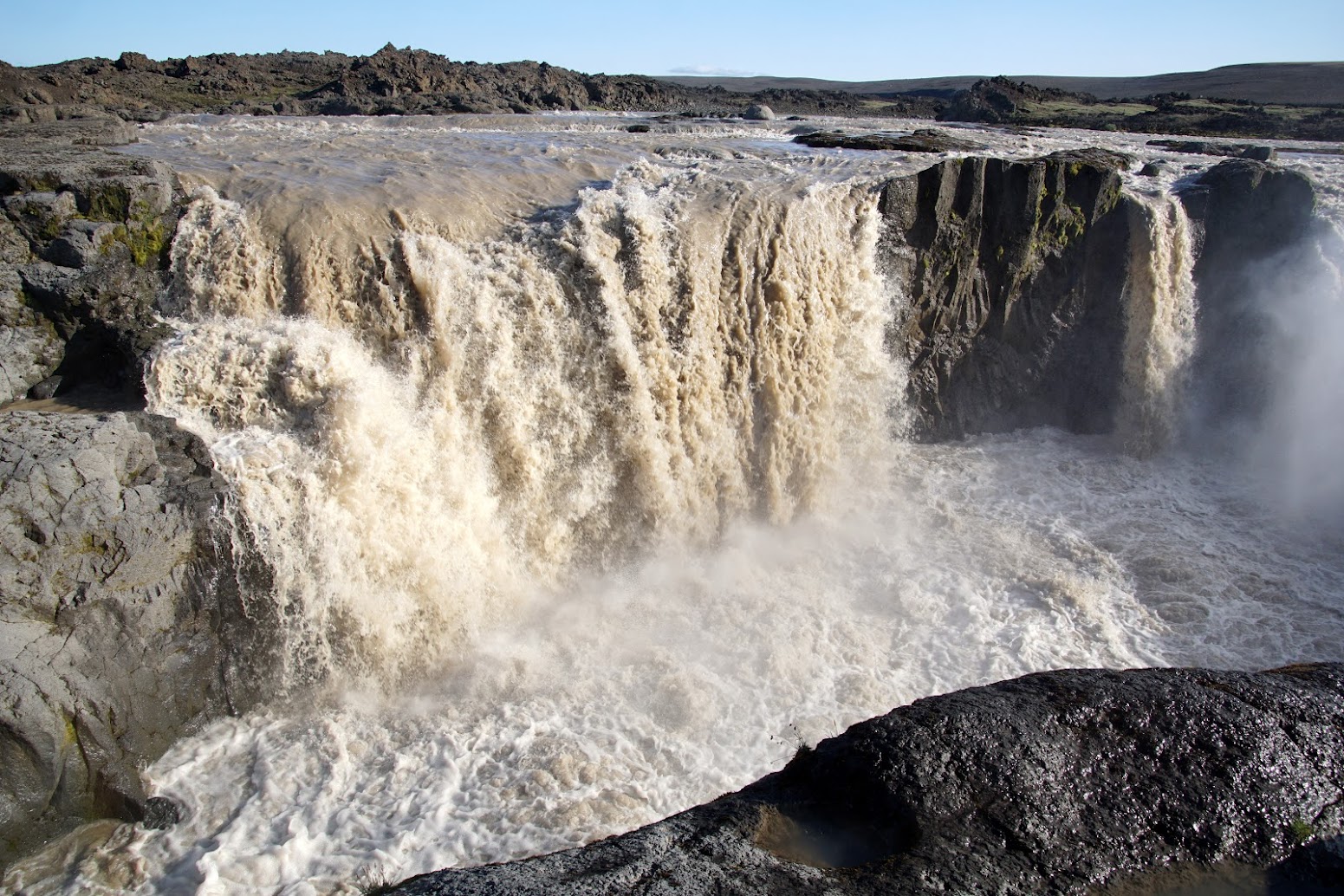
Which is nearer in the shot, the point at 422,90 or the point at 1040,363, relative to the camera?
the point at 1040,363

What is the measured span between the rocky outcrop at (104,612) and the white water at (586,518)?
0.24 metres

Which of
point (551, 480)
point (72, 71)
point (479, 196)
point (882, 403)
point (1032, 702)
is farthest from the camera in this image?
point (72, 71)

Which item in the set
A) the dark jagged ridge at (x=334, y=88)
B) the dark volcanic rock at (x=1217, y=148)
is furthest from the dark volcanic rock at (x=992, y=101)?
the dark volcanic rock at (x=1217, y=148)

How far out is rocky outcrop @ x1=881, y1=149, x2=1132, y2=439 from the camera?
30.3ft

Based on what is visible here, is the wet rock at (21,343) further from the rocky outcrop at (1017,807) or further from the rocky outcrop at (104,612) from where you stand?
the rocky outcrop at (1017,807)

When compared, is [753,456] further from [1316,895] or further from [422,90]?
[422,90]

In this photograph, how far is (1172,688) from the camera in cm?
363

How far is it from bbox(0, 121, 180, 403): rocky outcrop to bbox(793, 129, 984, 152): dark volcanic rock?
878 centimetres

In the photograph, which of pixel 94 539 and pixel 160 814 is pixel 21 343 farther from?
pixel 160 814

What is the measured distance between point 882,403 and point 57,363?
7.20 meters

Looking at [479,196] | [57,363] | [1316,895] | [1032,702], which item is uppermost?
[479,196]

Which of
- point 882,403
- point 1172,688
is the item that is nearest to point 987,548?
point 882,403

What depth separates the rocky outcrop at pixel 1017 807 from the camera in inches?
111

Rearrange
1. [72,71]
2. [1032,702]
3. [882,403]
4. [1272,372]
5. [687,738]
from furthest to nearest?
[72,71], [1272,372], [882,403], [687,738], [1032,702]
